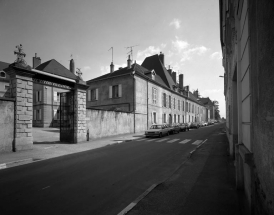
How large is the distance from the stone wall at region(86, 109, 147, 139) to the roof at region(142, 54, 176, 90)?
15.4m

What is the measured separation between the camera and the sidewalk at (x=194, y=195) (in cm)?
317

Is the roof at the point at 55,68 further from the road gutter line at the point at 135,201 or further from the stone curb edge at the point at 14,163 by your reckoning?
the road gutter line at the point at 135,201

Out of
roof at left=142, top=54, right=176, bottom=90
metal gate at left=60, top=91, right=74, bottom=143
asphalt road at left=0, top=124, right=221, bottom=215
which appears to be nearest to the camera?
asphalt road at left=0, top=124, right=221, bottom=215

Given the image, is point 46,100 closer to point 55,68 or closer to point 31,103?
point 55,68

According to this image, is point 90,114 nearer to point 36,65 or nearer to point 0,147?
point 0,147

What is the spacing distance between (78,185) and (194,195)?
2996mm

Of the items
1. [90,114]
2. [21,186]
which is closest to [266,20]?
[21,186]

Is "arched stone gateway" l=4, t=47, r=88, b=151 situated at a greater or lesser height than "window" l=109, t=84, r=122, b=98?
lesser

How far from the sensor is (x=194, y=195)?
381 cm

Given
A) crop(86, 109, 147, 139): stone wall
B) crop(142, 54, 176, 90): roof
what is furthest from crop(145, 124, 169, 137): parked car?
crop(142, 54, 176, 90): roof

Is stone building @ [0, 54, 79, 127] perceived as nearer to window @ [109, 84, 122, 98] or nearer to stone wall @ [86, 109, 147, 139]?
window @ [109, 84, 122, 98]

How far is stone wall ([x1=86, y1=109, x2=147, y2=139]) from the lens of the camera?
542 inches

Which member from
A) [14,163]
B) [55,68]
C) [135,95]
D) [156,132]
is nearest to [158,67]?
[135,95]

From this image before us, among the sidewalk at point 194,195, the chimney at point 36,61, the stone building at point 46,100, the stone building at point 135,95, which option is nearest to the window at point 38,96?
the stone building at point 46,100
